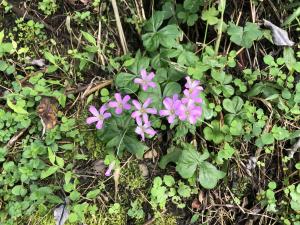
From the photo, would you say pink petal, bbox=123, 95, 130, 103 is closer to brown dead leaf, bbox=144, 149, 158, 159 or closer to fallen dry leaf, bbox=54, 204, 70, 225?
brown dead leaf, bbox=144, 149, 158, 159

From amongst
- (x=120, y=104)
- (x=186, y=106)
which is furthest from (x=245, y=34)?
(x=120, y=104)

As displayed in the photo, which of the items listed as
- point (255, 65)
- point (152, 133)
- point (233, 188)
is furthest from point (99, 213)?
point (255, 65)

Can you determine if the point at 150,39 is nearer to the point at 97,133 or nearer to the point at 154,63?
the point at 154,63

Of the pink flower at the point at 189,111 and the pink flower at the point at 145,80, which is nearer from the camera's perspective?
the pink flower at the point at 189,111

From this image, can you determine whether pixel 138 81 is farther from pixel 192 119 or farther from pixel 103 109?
pixel 192 119

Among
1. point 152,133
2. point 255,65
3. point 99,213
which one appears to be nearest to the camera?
point 152,133

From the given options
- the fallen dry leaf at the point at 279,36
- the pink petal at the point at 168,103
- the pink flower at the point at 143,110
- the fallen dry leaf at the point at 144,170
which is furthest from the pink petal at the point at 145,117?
the fallen dry leaf at the point at 279,36

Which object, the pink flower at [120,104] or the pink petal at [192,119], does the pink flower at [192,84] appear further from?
the pink flower at [120,104]
